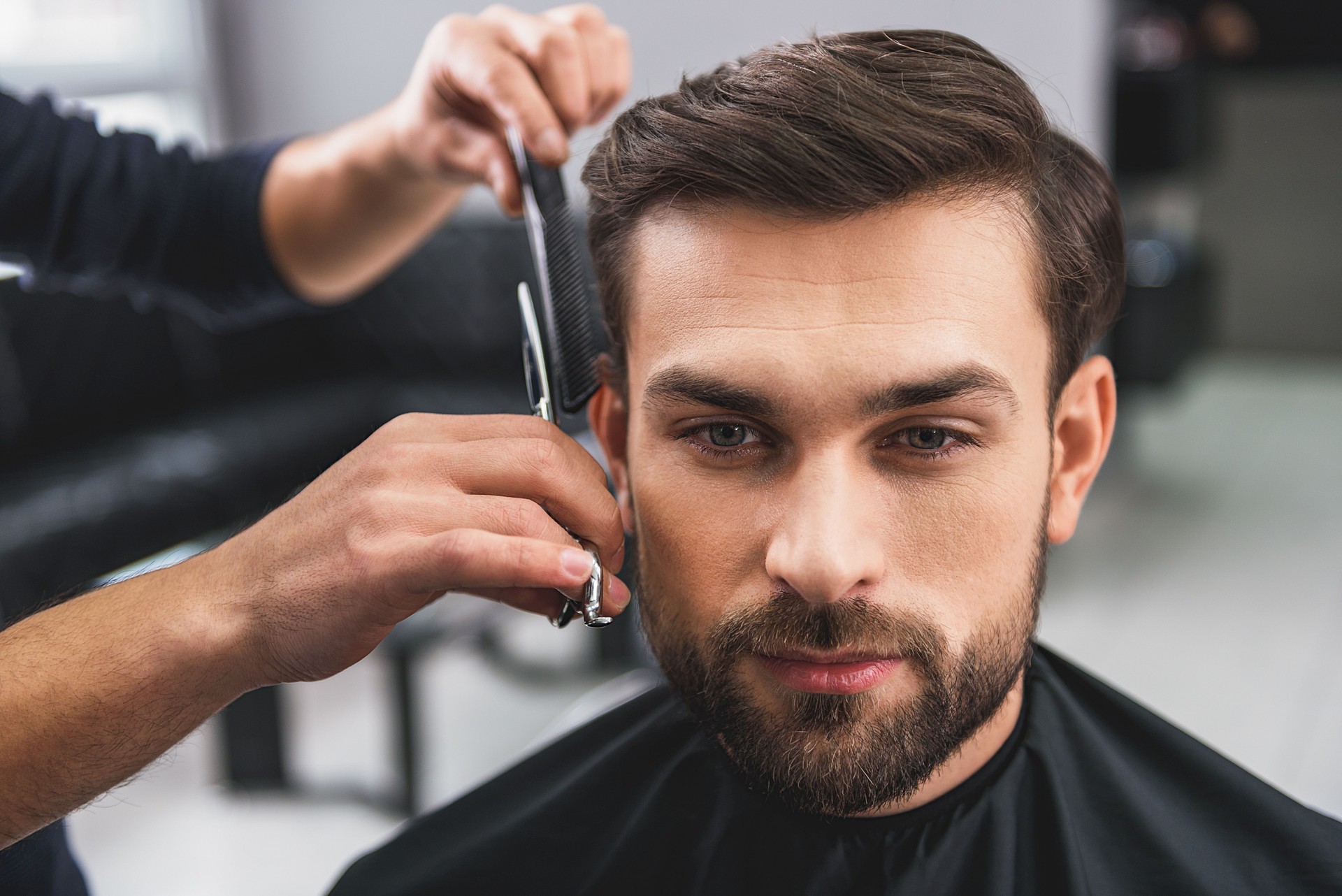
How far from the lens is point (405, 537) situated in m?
0.94

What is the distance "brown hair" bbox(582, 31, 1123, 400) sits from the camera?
1117mm

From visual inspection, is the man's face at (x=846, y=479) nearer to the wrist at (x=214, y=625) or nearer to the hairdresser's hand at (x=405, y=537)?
the hairdresser's hand at (x=405, y=537)

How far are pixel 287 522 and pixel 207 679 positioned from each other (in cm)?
17

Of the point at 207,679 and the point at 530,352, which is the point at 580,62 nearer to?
the point at 530,352

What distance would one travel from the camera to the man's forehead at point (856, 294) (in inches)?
43.1

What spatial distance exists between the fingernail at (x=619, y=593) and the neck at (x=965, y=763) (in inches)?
16.2

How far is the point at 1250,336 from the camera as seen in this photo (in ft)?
27.3

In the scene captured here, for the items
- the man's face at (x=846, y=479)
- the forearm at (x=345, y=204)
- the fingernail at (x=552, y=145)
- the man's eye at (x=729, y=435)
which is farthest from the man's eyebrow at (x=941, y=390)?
the forearm at (x=345, y=204)

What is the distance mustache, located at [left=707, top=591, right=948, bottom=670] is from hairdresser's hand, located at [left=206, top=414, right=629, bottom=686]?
0.15 meters

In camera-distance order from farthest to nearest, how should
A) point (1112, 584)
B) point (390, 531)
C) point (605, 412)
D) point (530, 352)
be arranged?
point (1112, 584)
point (605, 412)
point (530, 352)
point (390, 531)

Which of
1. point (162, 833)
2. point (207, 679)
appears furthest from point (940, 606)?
point (162, 833)

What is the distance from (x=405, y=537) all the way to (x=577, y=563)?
5.5 inches

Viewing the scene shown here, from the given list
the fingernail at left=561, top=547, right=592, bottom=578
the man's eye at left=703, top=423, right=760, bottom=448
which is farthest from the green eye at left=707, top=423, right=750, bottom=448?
the fingernail at left=561, top=547, right=592, bottom=578

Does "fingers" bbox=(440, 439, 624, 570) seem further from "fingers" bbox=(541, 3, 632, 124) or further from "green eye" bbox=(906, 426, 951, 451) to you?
"fingers" bbox=(541, 3, 632, 124)
